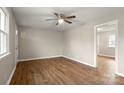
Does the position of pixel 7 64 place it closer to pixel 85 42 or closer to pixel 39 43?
pixel 85 42

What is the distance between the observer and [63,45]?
30.6ft

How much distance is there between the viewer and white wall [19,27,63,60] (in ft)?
24.3

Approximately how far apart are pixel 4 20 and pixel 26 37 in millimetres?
4541

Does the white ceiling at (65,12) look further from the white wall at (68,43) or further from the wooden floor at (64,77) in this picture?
the wooden floor at (64,77)

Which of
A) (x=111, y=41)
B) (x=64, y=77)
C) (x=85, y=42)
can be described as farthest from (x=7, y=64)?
(x=111, y=41)

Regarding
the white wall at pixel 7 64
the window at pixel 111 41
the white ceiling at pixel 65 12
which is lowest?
the white wall at pixel 7 64

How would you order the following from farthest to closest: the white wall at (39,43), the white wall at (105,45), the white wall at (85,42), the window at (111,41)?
the white wall at (105,45) < the window at (111,41) < the white wall at (39,43) < the white wall at (85,42)

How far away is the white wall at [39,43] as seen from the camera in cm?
742

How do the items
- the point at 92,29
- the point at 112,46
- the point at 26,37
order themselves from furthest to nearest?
the point at 112,46 < the point at 26,37 < the point at 92,29

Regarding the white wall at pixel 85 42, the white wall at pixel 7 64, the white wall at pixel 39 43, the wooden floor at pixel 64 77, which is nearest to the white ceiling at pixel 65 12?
the white wall at pixel 85 42

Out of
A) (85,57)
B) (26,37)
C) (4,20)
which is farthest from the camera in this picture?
(26,37)
